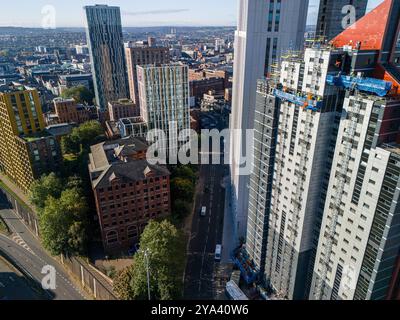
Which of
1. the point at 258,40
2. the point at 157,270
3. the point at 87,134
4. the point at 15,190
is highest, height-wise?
the point at 258,40

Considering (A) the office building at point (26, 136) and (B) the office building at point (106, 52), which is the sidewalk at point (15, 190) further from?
(B) the office building at point (106, 52)

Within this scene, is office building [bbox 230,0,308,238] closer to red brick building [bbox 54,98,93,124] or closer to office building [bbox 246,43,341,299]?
office building [bbox 246,43,341,299]

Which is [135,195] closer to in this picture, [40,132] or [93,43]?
[40,132]

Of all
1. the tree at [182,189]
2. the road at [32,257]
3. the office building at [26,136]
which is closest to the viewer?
the road at [32,257]

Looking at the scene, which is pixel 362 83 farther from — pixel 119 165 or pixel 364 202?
pixel 119 165

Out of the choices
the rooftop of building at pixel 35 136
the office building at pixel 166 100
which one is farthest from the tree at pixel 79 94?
the rooftop of building at pixel 35 136

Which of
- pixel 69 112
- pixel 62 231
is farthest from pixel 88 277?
pixel 69 112
